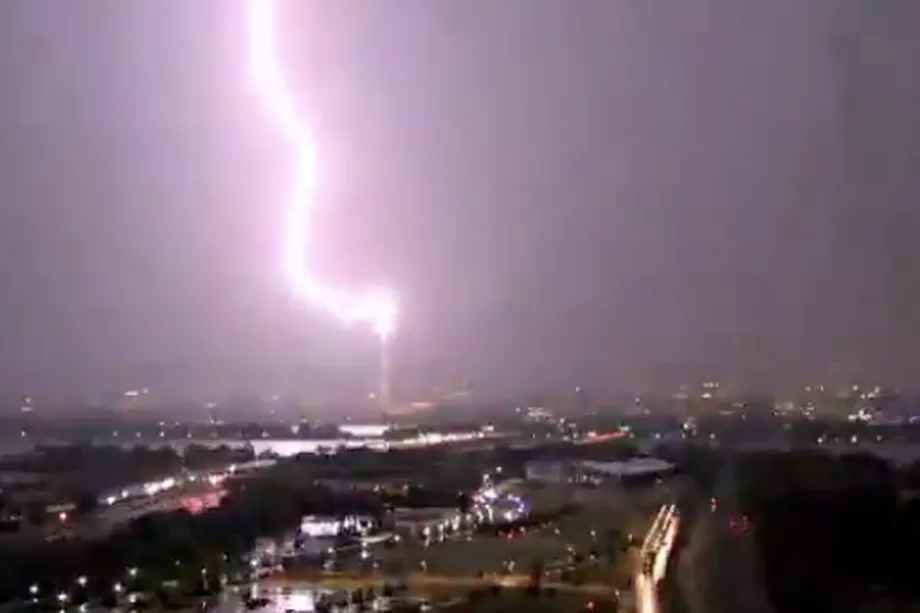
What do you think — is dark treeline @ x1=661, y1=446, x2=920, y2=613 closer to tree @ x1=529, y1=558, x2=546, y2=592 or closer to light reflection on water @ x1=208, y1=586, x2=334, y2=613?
tree @ x1=529, y1=558, x2=546, y2=592

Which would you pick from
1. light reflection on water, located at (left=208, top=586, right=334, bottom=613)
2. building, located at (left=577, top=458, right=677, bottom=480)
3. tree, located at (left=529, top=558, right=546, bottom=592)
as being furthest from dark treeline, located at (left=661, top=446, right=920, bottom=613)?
building, located at (left=577, top=458, right=677, bottom=480)

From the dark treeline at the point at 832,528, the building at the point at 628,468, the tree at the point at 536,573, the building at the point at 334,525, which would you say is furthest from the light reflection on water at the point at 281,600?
the building at the point at 628,468

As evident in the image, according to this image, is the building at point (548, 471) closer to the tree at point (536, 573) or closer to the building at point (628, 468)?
the building at point (628, 468)

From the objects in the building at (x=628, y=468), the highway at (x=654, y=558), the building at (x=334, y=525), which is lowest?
the highway at (x=654, y=558)

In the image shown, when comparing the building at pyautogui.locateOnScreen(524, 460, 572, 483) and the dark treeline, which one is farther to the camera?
the building at pyautogui.locateOnScreen(524, 460, 572, 483)

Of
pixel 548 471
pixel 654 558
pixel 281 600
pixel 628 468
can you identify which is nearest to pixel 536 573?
pixel 654 558

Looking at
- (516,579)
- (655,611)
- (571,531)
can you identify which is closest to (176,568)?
(516,579)

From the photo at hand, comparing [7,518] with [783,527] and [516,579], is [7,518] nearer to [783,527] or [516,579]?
[516,579]

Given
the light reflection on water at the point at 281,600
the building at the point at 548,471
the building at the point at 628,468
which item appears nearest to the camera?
the light reflection on water at the point at 281,600
